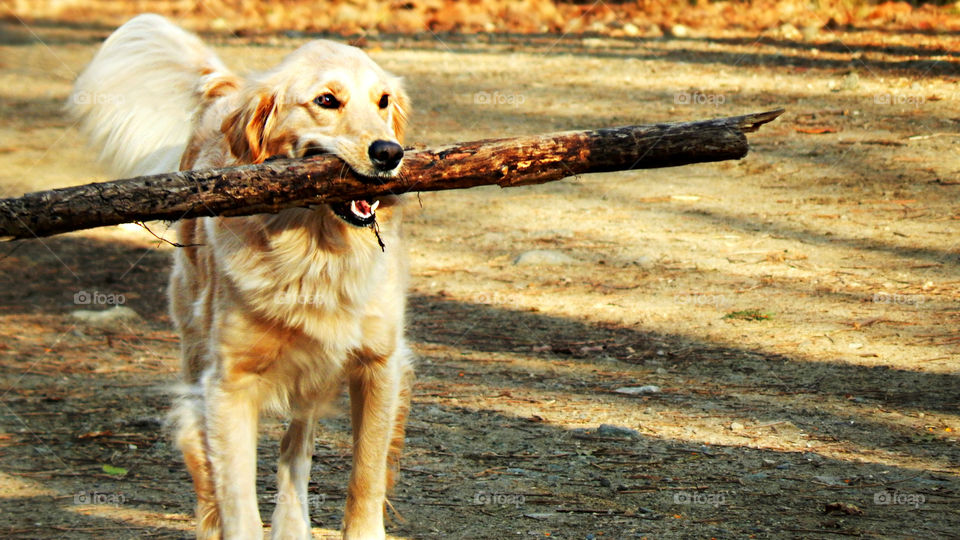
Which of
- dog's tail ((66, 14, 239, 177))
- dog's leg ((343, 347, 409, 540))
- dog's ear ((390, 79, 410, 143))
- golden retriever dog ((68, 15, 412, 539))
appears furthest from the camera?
dog's tail ((66, 14, 239, 177))

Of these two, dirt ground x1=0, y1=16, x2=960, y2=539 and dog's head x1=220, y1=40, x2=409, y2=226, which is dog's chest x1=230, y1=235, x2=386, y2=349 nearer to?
dog's head x1=220, y1=40, x2=409, y2=226

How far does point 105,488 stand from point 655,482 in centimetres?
254

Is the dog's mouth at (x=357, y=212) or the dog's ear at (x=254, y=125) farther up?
the dog's ear at (x=254, y=125)

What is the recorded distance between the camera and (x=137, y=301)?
7.78m

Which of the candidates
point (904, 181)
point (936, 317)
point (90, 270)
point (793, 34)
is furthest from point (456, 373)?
point (793, 34)

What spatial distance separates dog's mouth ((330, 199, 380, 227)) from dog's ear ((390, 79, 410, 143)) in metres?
0.54

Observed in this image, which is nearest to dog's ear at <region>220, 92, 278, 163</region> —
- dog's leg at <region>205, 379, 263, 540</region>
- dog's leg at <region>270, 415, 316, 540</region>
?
dog's leg at <region>205, 379, 263, 540</region>

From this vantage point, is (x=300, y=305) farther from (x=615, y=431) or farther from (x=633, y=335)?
(x=633, y=335)

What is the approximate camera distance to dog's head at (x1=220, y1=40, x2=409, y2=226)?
13.3ft

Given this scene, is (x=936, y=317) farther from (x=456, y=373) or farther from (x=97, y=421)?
(x=97, y=421)

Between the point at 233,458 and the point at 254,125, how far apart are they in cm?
131

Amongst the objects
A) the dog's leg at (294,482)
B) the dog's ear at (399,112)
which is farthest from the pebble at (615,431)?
the dog's ear at (399,112)

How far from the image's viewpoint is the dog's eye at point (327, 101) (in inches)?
163

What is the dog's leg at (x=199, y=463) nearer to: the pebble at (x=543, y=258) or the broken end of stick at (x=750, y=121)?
the broken end of stick at (x=750, y=121)
